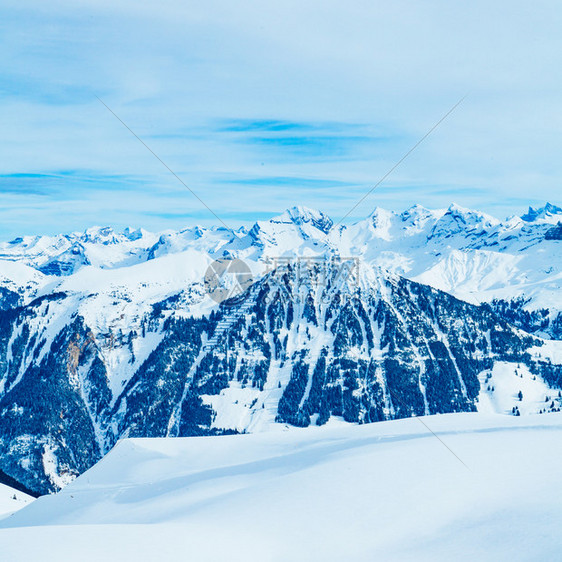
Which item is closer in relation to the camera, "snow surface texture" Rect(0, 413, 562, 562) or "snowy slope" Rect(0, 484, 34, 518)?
"snow surface texture" Rect(0, 413, 562, 562)

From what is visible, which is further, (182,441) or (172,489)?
(182,441)

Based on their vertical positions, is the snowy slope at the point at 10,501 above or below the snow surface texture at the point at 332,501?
below

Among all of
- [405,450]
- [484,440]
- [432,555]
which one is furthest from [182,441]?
[432,555]

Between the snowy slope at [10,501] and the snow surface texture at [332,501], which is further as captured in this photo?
the snowy slope at [10,501]

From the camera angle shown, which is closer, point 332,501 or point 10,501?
point 332,501

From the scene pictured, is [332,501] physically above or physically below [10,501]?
above

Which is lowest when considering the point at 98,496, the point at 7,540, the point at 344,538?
the point at 98,496

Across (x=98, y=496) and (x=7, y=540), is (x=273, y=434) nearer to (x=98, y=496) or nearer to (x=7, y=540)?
(x=98, y=496)

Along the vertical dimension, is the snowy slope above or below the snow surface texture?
below
